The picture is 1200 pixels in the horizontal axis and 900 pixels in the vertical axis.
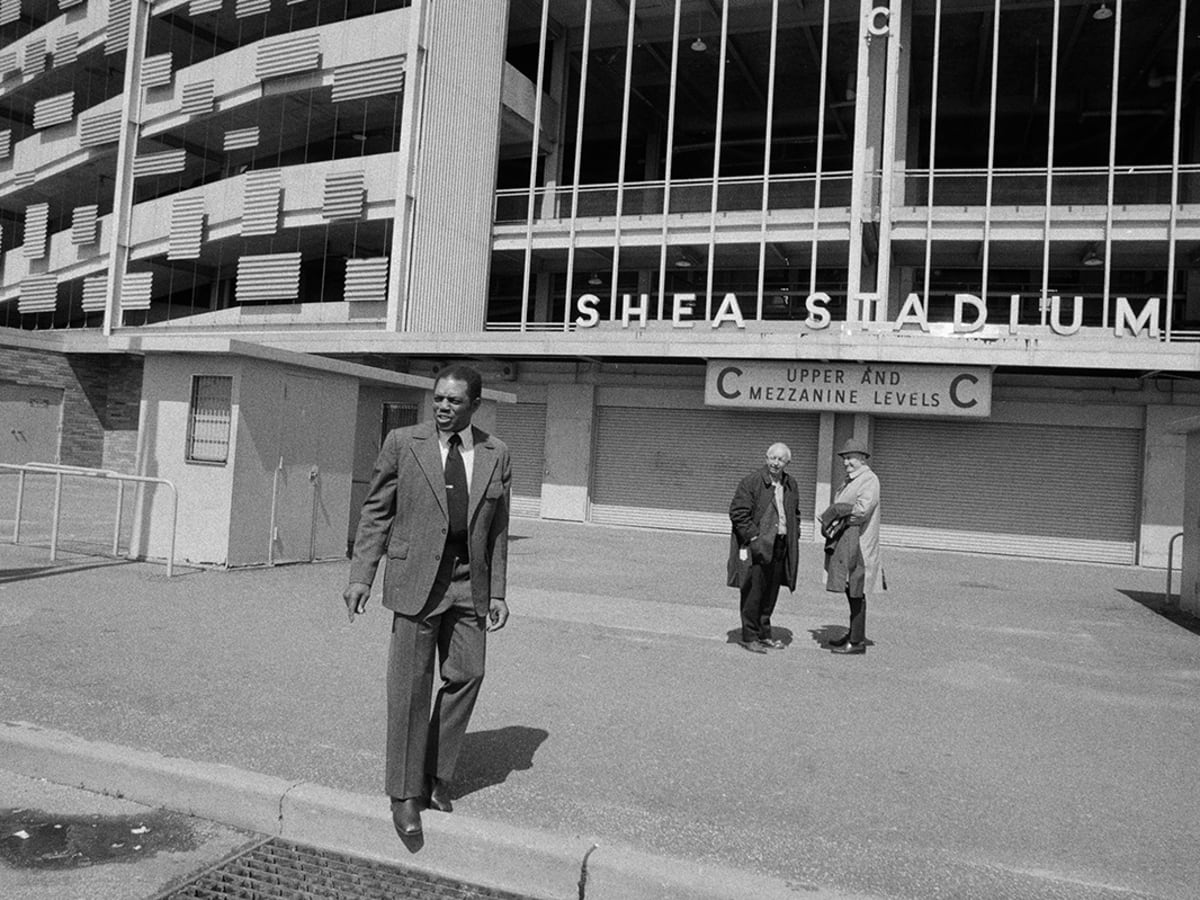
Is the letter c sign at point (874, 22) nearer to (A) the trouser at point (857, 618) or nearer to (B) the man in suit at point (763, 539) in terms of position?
(B) the man in suit at point (763, 539)

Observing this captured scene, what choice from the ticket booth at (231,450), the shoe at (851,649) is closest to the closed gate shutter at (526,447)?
the ticket booth at (231,450)

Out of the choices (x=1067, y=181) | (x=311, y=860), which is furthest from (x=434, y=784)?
(x=1067, y=181)

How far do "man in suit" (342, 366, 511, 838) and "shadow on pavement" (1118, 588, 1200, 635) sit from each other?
30.1 feet

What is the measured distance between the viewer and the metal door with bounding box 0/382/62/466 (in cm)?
2636

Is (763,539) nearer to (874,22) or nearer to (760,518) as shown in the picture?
(760,518)

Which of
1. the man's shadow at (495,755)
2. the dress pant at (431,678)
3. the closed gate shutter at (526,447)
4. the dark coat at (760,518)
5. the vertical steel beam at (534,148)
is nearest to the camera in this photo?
the dress pant at (431,678)

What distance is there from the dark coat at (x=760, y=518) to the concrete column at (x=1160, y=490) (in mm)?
13776

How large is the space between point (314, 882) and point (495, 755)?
1.37 meters

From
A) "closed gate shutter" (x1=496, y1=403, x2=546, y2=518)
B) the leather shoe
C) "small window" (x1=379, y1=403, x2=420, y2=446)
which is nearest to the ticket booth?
"small window" (x1=379, y1=403, x2=420, y2=446)

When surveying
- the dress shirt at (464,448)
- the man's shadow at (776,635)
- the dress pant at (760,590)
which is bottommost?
the man's shadow at (776,635)

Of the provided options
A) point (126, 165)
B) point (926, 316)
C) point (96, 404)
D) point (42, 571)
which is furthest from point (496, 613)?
point (126, 165)

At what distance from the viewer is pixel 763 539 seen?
25.8ft

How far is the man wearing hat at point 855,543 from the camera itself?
26.2ft

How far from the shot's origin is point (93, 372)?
96.1ft
